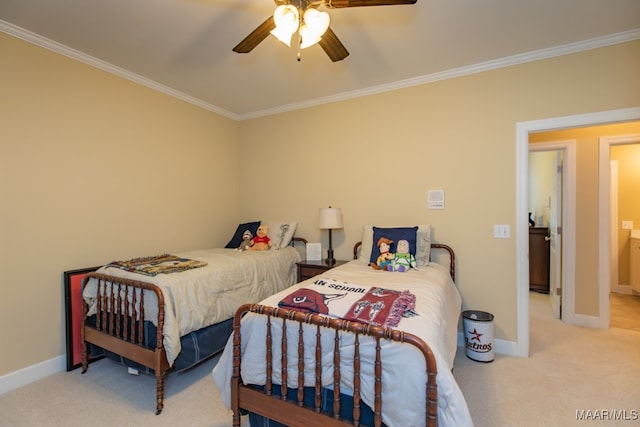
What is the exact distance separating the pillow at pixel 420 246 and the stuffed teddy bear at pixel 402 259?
84 mm

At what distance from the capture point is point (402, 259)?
2584mm

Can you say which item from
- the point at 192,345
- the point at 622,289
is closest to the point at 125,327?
the point at 192,345

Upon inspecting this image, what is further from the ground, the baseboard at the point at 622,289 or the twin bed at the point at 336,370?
the twin bed at the point at 336,370

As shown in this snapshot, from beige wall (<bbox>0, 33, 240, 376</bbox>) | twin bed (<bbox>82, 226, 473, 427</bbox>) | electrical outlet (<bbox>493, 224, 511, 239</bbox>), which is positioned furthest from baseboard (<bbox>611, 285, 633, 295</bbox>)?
beige wall (<bbox>0, 33, 240, 376</bbox>)

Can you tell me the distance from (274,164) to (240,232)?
100cm

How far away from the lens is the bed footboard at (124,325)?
1976mm

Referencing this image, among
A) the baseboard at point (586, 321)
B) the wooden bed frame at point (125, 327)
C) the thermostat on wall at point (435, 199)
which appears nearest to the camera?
the wooden bed frame at point (125, 327)

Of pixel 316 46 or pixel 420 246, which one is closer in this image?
pixel 316 46

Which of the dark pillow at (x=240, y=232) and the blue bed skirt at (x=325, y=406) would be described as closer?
the blue bed skirt at (x=325, y=406)

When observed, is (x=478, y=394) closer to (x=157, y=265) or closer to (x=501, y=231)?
(x=501, y=231)

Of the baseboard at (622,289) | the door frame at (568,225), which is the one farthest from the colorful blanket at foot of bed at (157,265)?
the baseboard at (622,289)

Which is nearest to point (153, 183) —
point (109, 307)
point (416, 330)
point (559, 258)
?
point (109, 307)

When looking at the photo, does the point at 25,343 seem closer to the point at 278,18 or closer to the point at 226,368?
the point at 226,368

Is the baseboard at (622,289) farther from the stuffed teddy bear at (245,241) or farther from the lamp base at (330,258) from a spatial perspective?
the stuffed teddy bear at (245,241)
